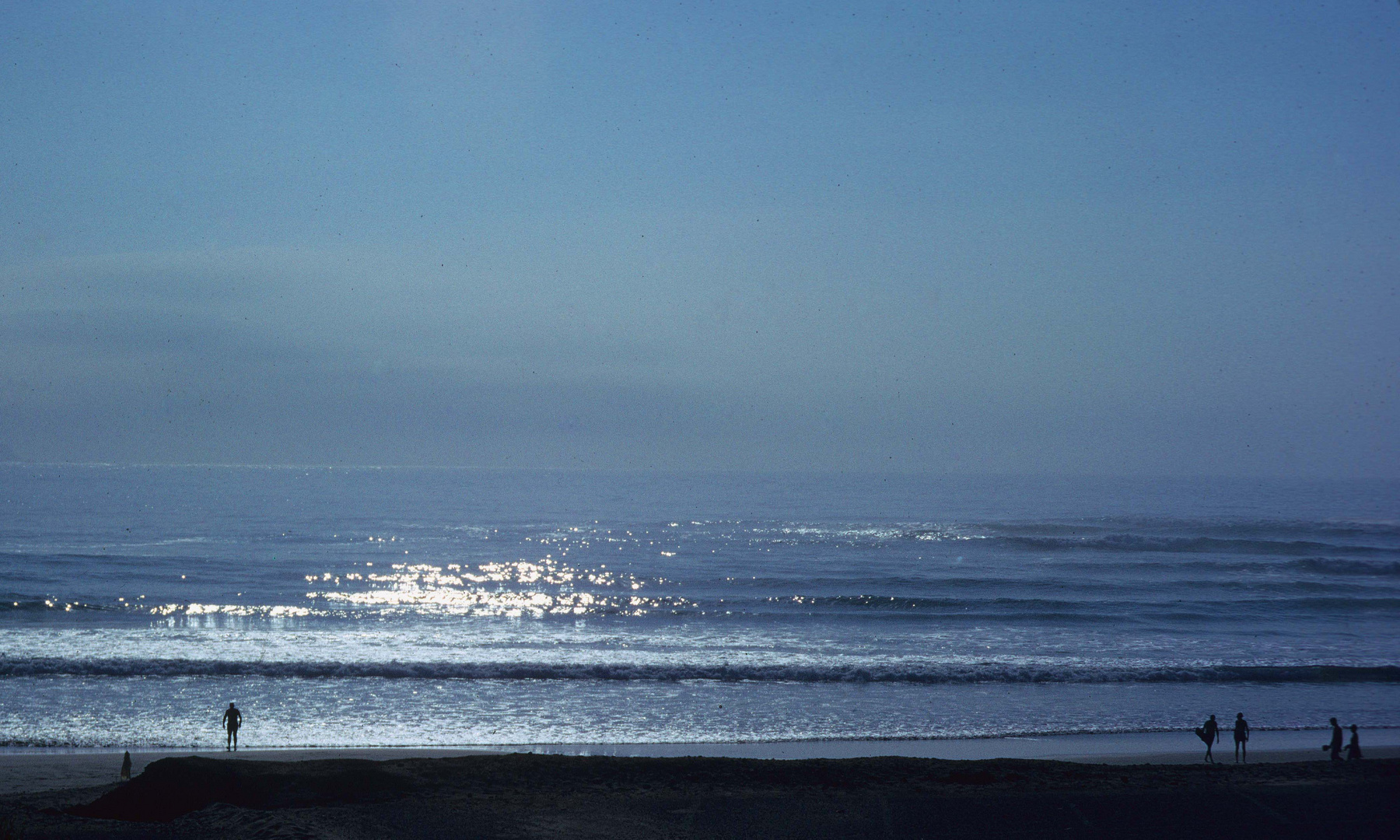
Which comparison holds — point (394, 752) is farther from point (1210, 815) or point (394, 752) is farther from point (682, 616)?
point (682, 616)

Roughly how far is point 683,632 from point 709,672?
6.91 metres

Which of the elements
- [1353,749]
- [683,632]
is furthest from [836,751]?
[683,632]

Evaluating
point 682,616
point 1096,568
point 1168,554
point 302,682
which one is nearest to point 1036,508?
point 1168,554

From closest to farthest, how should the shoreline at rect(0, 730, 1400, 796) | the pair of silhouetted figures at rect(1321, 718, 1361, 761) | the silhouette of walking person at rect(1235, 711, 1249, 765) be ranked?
1. the shoreline at rect(0, 730, 1400, 796)
2. the pair of silhouetted figures at rect(1321, 718, 1361, 761)
3. the silhouette of walking person at rect(1235, 711, 1249, 765)

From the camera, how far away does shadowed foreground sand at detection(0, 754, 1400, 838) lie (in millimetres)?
11633

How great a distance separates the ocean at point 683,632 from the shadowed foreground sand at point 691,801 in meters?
4.35

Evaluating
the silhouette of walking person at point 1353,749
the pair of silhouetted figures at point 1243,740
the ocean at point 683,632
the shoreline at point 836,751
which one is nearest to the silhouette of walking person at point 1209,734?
the pair of silhouetted figures at point 1243,740

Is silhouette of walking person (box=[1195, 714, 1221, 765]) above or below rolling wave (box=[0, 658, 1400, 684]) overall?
above

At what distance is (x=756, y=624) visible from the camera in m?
32.4

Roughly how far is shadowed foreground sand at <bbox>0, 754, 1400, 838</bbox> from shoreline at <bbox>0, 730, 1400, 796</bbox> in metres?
1.60

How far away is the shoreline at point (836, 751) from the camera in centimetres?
1636

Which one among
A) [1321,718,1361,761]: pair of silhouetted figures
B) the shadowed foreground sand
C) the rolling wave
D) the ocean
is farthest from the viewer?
the rolling wave

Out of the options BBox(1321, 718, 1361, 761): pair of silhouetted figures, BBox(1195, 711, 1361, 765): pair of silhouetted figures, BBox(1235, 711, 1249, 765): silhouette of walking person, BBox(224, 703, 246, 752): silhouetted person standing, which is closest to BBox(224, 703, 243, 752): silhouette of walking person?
BBox(224, 703, 246, 752): silhouetted person standing

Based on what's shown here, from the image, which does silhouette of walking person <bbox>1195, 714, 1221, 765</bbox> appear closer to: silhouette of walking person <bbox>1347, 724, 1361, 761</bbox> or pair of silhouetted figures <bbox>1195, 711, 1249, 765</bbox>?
pair of silhouetted figures <bbox>1195, 711, 1249, 765</bbox>
